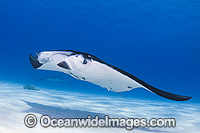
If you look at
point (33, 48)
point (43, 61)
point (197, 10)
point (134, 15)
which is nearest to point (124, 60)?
point (33, 48)

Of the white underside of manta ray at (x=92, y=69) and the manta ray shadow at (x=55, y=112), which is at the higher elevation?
the white underside of manta ray at (x=92, y=69)

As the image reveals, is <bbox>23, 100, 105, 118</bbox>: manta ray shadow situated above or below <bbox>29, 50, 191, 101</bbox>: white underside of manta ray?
below

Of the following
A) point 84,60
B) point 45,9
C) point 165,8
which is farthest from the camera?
point 45,9

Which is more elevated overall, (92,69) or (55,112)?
(92,69)

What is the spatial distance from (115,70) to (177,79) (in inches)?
4514

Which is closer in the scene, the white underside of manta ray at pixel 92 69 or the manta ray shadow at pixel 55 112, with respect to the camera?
the white underside of manta ray at pixel 92 69

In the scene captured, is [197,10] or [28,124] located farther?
[197,10]

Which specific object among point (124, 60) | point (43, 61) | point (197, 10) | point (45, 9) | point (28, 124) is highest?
point (124, 60)

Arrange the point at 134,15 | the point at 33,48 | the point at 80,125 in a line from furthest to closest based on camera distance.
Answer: the point at 33,48 → the point at 134,15 → the point at 80,125

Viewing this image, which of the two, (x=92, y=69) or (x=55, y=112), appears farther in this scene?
(x=55, y=112)

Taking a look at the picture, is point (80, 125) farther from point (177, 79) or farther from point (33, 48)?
point (177, 79)

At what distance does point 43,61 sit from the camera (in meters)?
3.46

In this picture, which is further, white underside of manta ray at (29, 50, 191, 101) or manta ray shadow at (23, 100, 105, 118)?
manta ray shadow at (23, 100, 105, 118)

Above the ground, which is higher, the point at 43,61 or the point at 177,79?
the point at 177,79
